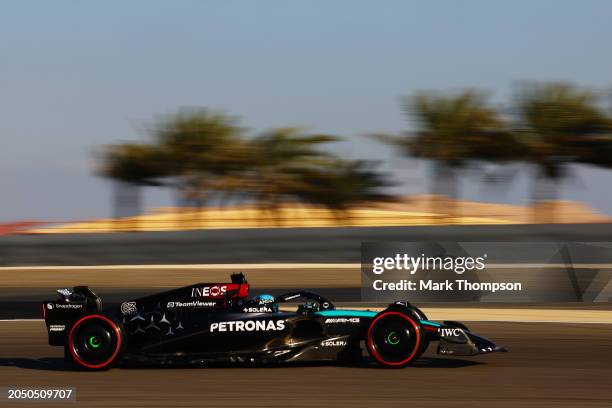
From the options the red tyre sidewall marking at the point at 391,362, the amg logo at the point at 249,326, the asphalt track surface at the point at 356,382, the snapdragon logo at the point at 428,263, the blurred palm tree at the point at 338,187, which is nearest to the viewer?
the asphalt track surface at the point at 356,382

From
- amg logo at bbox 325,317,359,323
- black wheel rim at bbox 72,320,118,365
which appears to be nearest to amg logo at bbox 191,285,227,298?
black wheel rim at bbox 72,320,118,365

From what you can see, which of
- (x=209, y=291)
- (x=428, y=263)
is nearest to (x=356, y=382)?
(x=209, y=291)

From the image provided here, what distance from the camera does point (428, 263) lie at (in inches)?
584

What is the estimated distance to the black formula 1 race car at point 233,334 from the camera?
8.62 metres

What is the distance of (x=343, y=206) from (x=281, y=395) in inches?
817

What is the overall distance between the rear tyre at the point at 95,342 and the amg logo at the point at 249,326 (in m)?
0.87

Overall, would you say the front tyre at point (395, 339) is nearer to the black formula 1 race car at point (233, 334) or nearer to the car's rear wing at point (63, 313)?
the black formula 1 race car at point (233, 334)

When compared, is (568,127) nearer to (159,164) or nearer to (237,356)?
(159,164)

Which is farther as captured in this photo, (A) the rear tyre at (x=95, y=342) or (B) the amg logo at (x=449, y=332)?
(A) the rear tyre at (x=95, y=342)

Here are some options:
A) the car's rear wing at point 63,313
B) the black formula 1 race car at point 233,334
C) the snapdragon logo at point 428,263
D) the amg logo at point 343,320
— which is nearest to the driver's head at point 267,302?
the black formula 1 race car at point 233,334

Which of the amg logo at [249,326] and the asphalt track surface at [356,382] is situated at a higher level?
the amg logo at [249,326]

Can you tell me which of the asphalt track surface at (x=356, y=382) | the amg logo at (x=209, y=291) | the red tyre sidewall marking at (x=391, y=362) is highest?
the amg logo at (x=209, y=291)

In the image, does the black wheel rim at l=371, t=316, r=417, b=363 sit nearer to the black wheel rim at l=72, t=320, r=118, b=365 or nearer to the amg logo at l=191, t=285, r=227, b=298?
the amg logo at l=191, t=285, r=227, b=298

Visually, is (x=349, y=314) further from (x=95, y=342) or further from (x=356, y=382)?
(x=95, y=342)
